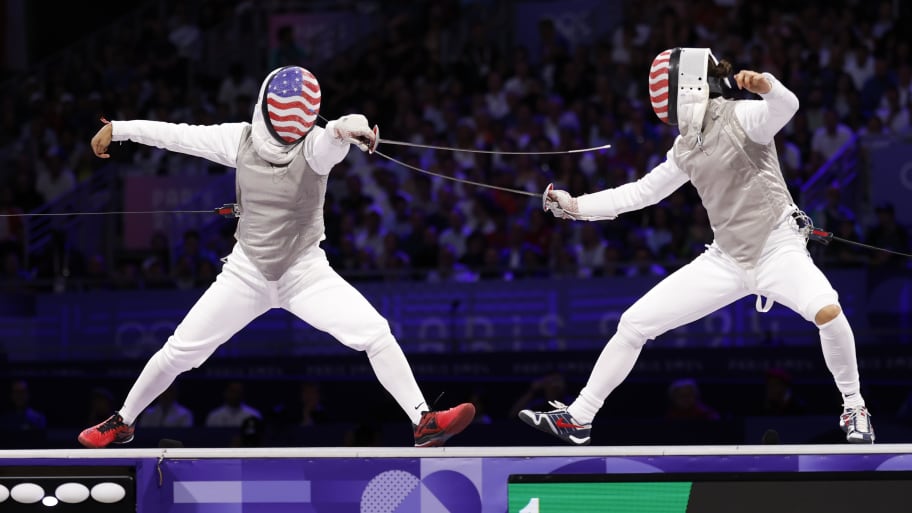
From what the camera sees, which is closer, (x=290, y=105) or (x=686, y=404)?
(x=290, y=105)

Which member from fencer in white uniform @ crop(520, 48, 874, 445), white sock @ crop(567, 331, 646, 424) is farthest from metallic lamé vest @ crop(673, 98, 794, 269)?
white sock @ crop(567, 331, 646, 424)

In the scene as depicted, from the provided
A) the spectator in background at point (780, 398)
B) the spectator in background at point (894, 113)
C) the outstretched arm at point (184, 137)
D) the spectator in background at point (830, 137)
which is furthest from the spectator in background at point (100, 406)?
the spectator in background at point (894, 113)

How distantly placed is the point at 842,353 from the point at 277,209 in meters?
2.06

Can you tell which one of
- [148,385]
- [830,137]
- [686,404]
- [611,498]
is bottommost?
[686,404]

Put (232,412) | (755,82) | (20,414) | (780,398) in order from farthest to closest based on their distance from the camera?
1. (20,414)
2. (232,412)
3. (780,398)
4. (755,82)

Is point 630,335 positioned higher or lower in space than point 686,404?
higher

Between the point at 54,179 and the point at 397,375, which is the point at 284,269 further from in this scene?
the point at 54,179

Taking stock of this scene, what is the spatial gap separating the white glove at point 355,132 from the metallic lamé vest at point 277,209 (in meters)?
0.30

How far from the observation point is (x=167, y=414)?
799 centimetres

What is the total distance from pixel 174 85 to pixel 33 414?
17.5 feet

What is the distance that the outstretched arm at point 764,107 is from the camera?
4.17 metres

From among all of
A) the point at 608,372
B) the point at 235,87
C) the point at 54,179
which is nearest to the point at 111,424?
the point at 608,372

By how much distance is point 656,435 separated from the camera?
661 cm

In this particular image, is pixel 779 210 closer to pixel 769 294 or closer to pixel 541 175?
pixel 769 294
